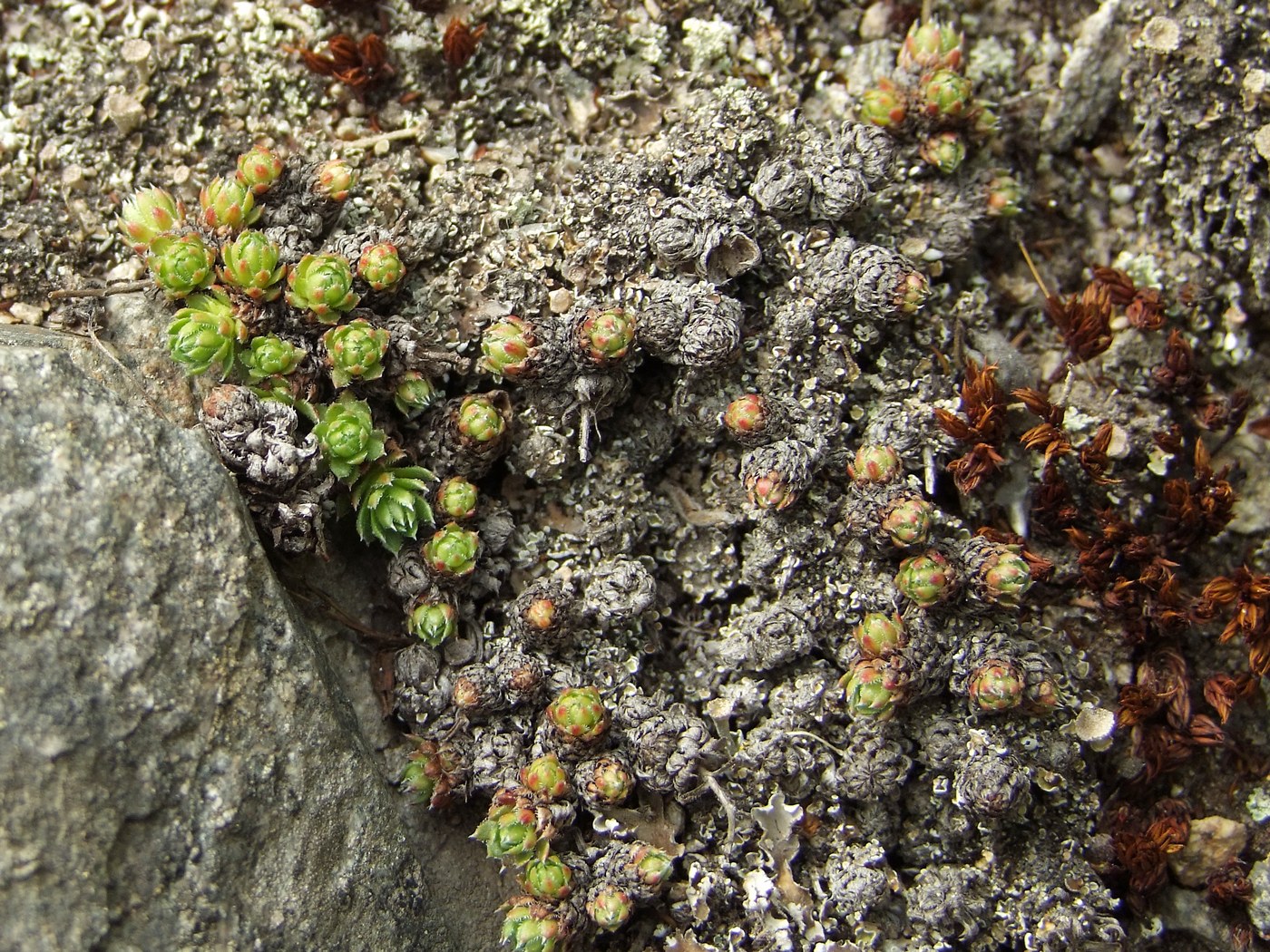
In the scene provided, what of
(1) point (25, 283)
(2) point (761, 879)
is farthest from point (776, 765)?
(1) point (25, 283)

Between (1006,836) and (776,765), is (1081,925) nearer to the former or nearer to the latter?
(1006,836)

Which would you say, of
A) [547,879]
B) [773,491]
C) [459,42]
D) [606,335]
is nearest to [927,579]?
[773,491]

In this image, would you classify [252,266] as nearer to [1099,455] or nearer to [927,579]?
[927,579]

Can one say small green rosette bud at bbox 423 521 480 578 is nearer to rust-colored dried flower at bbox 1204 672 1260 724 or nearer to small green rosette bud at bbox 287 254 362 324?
small green rosette bud at bbox 287 254 362 324

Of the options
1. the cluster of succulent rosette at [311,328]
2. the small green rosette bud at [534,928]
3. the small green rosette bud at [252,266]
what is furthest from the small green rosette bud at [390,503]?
the small green rosette bud at [534,928]

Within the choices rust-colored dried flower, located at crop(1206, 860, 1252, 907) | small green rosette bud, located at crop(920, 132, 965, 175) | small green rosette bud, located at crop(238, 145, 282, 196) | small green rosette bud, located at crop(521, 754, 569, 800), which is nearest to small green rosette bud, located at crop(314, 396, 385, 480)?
small green rosette bud, located at crop(238, 145, 282, 196)

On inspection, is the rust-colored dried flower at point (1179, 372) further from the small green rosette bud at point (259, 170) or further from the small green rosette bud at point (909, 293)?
the small green rosette bud at point (259, 170)

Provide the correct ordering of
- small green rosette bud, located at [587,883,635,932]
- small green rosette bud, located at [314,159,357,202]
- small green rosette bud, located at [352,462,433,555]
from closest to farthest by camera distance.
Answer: small green rosette bud, located at [587,883,635,932] → small green rosette bud, located at [352,462,433,555] → small green rosette bud, located at [314,159,357,202]
